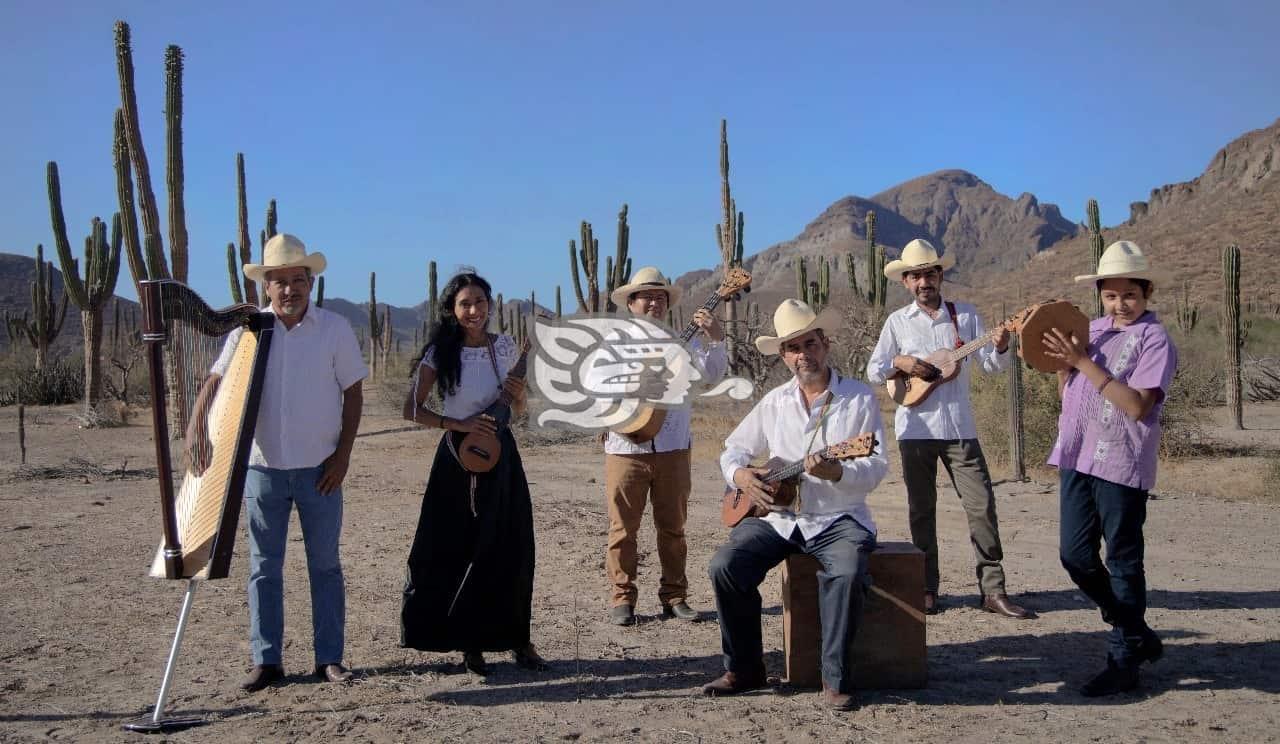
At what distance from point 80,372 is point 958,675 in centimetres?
2904

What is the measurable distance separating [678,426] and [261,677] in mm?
2501

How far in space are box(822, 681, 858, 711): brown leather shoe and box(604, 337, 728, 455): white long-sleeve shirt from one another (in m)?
1.80

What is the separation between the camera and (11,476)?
1195cm

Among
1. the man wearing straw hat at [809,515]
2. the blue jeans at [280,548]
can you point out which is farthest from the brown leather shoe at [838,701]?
the blue jeans at [280,548]

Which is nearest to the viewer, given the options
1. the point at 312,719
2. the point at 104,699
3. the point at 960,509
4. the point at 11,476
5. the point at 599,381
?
the point at 312,719

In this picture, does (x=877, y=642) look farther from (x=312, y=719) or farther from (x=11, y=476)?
(x=11, y=476)

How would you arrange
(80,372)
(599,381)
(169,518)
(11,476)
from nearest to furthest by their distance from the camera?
(169,518) < (599,381) < (11,476) < (80,372)

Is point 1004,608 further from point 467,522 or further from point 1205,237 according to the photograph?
point 1205,237

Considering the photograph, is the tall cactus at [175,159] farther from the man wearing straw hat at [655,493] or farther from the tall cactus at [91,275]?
the man wearing straw hat at [655,493]

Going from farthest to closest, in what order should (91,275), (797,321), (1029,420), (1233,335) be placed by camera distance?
(91,275)
(1233,335)
(1029,420)
(797,321)

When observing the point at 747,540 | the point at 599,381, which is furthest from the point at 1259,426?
the point at 747,540

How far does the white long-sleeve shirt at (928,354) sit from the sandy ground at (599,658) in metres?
1.09

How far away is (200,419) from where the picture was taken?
423 centimetres

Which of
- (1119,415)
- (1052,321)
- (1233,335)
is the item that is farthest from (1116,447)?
(1233,335)
